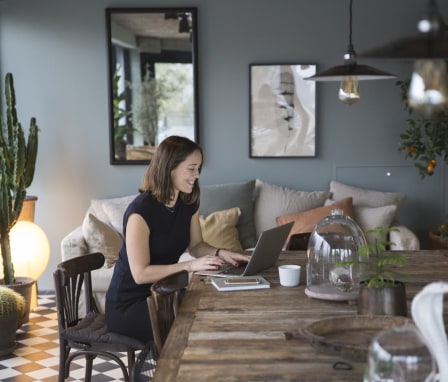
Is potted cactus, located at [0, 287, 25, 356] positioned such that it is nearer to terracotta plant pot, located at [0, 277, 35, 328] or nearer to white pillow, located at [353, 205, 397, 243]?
terracotta plant pot, located at [0, 277, 35, 328]

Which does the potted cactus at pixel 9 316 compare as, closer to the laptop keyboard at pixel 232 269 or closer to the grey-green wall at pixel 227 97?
the grey-green wall at pixel 227 97

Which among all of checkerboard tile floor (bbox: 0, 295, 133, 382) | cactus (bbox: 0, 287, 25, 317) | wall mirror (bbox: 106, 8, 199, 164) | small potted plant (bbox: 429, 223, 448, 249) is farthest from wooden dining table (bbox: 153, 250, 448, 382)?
wall mirror (bbox: 106, 8, 199, 164)

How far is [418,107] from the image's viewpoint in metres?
1.63

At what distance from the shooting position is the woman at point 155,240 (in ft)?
10.3

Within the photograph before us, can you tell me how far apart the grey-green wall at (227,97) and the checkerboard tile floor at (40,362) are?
1.22 metres

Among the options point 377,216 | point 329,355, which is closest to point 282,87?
point 377,216

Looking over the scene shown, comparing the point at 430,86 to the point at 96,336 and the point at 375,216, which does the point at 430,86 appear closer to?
the point at 96,336

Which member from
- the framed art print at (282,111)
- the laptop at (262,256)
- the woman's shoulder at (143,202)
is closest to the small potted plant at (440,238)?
the framed art print at (282,111)

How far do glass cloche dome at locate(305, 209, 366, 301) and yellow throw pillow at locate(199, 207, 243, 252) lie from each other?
7.89 ft

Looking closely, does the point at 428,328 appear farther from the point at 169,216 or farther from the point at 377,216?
the point at 377,216

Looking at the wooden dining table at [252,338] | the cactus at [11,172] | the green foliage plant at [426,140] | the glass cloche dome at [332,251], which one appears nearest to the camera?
the wooden dining table at [252,338]

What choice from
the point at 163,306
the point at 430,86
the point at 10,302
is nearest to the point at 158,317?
the point at 163,306

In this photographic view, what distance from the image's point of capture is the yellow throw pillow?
545cm

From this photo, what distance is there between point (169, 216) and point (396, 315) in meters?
1.39
